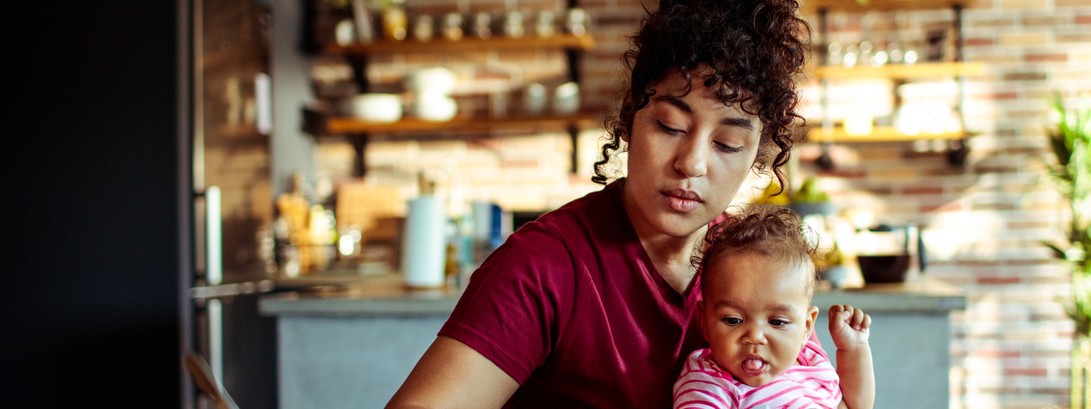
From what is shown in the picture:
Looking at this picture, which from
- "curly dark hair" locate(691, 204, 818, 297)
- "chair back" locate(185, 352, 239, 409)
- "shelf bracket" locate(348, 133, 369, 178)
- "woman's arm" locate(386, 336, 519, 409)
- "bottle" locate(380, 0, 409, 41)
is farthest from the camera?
"shelf bracket" locate(348, 133, 369, 178)

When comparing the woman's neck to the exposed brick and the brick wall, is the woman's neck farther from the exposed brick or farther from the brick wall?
the exposed brick

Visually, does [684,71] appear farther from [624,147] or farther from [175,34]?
[175,34]

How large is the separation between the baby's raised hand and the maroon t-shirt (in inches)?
7.5

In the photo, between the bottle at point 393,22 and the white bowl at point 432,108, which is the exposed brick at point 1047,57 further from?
the bottle at point 393,22

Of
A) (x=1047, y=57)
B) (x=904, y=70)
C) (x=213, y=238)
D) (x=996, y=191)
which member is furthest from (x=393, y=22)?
(x=1047, y=57)

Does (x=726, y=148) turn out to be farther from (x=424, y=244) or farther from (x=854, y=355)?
(x=424, y=244)

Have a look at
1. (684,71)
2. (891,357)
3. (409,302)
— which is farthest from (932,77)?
(684,71)

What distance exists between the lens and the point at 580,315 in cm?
120

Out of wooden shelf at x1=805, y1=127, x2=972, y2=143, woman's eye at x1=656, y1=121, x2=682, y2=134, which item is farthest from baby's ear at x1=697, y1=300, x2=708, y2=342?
wooden shelf at x1=805, y1=127, x2=972, y2=143

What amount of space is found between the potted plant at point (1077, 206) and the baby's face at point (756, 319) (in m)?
3.31

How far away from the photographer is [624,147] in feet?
4.74

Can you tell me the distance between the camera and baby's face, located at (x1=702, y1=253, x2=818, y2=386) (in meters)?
1.25

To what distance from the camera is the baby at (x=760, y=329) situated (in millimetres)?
1247

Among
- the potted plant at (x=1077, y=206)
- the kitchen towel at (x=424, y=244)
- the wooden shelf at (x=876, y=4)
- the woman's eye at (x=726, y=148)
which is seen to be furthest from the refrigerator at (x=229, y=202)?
the potted plant at (x=1077, y=206)
